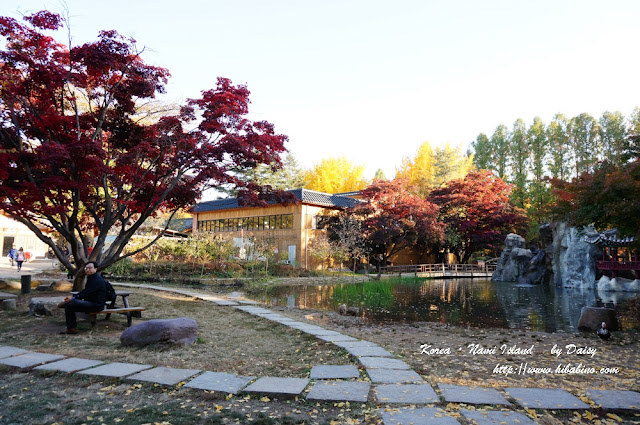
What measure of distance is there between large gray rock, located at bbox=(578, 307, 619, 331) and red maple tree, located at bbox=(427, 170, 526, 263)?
21.8m

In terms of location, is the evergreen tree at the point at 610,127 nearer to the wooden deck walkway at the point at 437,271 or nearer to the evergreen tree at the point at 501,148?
the evergreen tree at the point at 501,148

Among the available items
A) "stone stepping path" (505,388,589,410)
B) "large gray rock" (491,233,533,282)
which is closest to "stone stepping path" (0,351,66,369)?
"stone stepping path" (505,388,589,410)

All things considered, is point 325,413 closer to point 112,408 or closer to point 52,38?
point 112,408

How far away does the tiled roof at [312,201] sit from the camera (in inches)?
1027

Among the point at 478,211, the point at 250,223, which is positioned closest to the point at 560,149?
the point at 478,211

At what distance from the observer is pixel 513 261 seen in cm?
2548

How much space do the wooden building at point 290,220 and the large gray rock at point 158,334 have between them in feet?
61.2

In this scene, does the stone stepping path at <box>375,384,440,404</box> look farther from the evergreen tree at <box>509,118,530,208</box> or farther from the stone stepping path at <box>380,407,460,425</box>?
the evergreen tree at <box>509,118,530,208</box>

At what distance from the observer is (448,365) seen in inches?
183

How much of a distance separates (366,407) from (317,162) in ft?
127

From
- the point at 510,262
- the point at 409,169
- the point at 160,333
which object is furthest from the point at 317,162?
the point at 160,333

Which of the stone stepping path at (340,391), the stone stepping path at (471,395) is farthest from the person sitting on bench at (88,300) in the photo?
the stone stepping path at (471,395)

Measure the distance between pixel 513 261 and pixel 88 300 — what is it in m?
24.9

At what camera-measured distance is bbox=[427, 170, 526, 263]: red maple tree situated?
29.5 m
